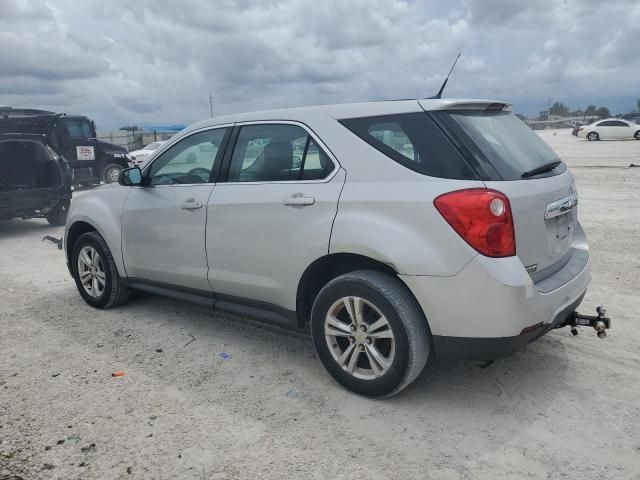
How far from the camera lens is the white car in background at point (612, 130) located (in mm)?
31938

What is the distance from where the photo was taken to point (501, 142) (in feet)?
10.2

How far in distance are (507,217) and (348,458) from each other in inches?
57.1

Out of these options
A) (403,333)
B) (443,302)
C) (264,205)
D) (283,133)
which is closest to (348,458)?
(403,333)

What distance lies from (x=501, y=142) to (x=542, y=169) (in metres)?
0.32

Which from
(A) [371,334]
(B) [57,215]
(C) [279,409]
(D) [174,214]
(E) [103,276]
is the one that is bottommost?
(C) [279,409]

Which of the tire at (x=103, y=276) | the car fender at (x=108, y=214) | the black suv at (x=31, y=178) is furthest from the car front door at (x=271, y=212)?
the black suv at (x=31, y=178)

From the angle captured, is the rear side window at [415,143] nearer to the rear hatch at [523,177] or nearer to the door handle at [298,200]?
the rear hatch at [523,177]

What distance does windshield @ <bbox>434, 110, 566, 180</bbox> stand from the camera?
293 centimetres

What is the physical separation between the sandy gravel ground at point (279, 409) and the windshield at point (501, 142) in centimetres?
132

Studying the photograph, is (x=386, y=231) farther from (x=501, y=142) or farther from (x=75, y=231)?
(x=75, y=231)

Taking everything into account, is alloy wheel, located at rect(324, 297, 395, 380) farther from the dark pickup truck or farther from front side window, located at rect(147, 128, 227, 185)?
the dark pickup truck

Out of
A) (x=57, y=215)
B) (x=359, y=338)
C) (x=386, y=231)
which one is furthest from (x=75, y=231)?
(x=57, y=215)

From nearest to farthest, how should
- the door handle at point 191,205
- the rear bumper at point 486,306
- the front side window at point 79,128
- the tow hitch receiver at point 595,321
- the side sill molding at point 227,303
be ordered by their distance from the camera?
the rear bumper at point 486,306, the tow hitch receiver at point 595,321, the side sill molding at point 227,303, the door handle at point 191,205, the front side window at point 79,128

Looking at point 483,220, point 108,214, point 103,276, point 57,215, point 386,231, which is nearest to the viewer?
point 483,220
